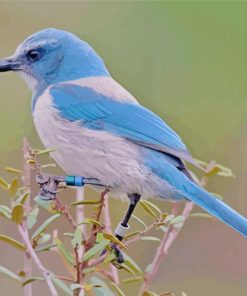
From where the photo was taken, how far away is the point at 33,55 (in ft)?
7.55

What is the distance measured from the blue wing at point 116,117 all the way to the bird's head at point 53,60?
1.8 inches

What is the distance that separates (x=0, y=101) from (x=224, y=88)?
2.61 feet

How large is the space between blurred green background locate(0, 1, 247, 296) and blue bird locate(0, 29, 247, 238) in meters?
0.66

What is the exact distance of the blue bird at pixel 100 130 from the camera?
2.08m

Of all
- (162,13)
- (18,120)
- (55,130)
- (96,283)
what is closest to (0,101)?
(18,120)

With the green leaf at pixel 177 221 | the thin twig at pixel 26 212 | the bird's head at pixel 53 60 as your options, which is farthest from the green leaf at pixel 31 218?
the bird's head at pixel 53 60

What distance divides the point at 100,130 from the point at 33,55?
0.85ft

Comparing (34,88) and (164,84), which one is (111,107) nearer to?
(34,88)

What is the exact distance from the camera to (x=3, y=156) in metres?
2.91

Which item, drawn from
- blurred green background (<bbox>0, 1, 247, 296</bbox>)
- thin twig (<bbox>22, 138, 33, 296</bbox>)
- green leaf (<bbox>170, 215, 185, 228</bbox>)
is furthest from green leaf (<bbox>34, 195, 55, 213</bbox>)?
blurred green background (<bbox>0, 1, 247, 296</bbox>)

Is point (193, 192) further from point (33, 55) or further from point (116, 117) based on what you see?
point (33, 55)

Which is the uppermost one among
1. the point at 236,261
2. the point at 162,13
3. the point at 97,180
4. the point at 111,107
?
the point at 162,13

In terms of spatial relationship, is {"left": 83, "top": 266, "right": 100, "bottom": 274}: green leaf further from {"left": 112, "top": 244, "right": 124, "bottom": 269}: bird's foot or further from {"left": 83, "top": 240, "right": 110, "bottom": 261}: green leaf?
{"left": 112, "top": 244, "right": 124, "bottom": 269}: bird's foot

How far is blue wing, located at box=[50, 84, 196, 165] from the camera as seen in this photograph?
6.90ft
